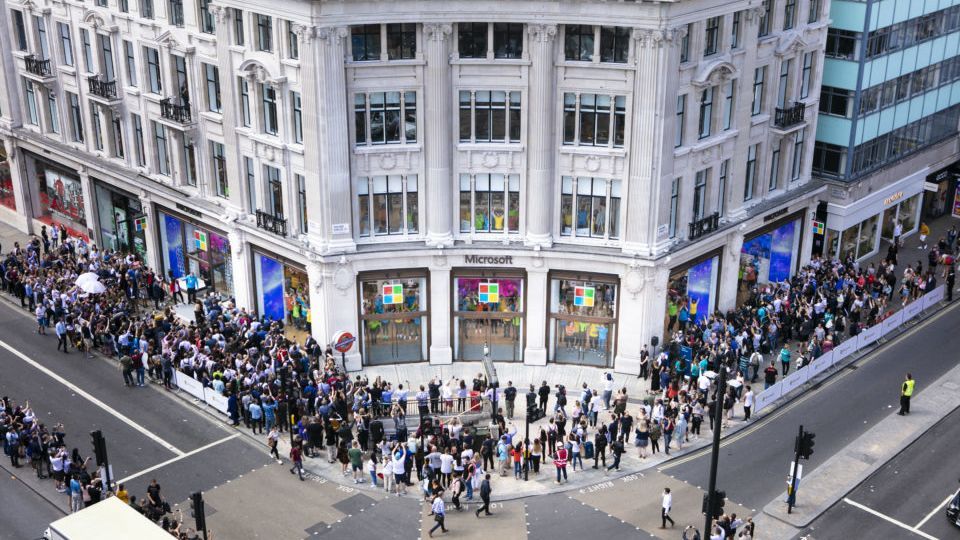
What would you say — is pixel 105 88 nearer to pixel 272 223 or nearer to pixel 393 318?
pixel 272 223

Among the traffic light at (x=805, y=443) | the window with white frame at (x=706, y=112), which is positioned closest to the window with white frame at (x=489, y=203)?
the window with white frame at (x=706, y=112)

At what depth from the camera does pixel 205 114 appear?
154 feet

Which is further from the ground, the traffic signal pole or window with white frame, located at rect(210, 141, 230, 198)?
window with white frame, located at rect(210, 141, 230, 198)

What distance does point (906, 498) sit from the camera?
3588 centimetres

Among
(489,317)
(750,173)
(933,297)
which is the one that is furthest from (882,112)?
(489,317)

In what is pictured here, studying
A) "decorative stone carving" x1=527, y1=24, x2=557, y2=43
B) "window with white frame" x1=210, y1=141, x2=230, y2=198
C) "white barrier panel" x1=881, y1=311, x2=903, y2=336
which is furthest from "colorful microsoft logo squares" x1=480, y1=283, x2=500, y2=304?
"white barrier panel" x1=881, y1=311, x2=903, y2=336

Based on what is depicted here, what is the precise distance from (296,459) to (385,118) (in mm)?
13748

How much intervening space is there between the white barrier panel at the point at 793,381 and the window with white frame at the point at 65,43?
124ft

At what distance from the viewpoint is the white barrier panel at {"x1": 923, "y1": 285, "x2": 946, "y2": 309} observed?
165ft

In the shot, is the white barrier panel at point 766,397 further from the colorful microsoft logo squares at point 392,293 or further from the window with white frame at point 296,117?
the window with white frame at point 296,117

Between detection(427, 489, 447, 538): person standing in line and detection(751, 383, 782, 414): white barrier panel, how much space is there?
13844mm

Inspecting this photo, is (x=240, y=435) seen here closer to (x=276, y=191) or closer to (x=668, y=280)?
(x=276, y=191)

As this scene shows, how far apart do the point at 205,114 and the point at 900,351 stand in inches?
1267

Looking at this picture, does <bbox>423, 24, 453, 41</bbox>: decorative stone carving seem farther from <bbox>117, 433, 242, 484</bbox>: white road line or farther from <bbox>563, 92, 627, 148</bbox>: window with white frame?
<bbox>117, 433, 242, 484</bbox>: white road line
